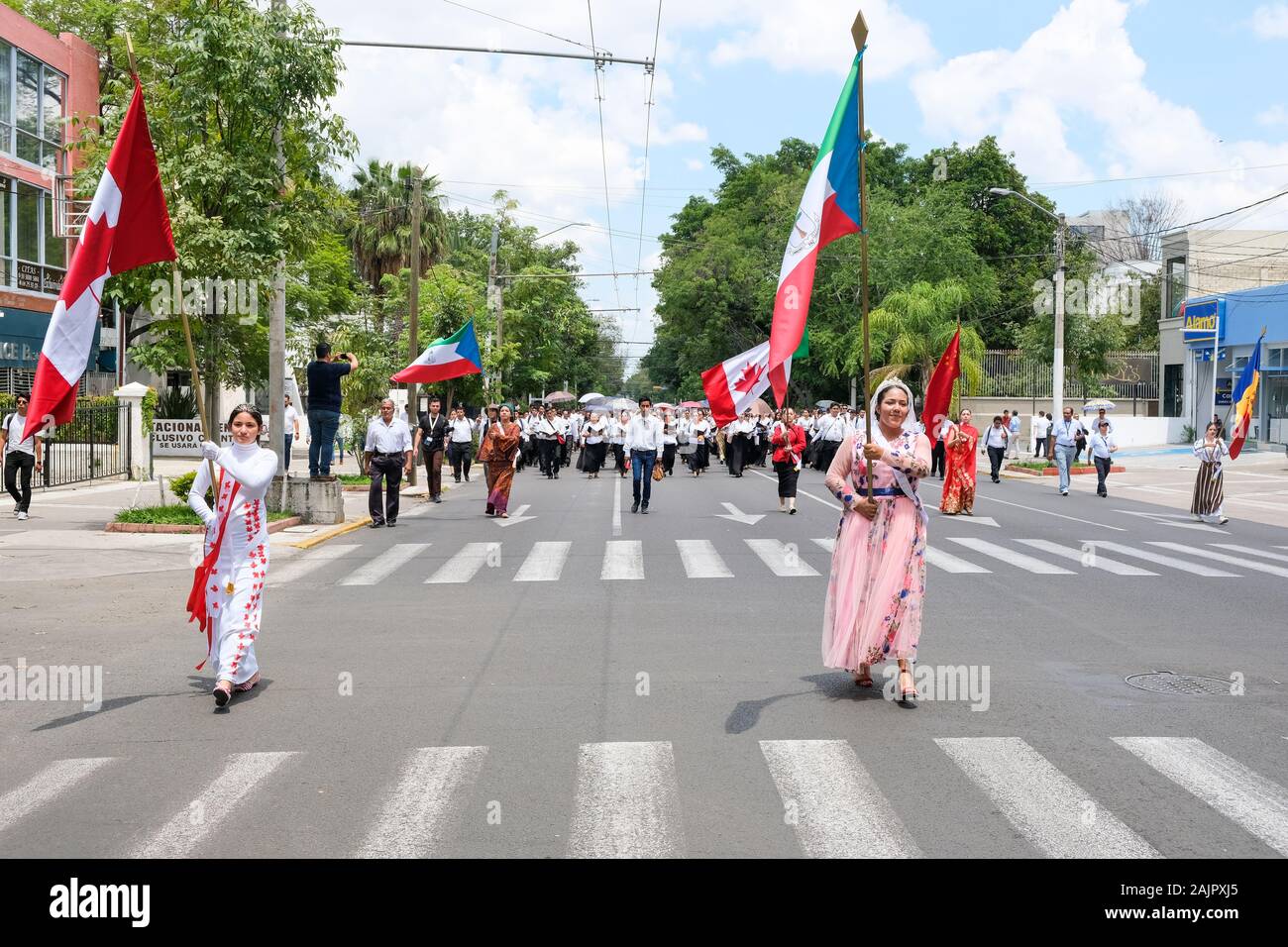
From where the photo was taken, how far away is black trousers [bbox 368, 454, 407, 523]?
18.9 meters

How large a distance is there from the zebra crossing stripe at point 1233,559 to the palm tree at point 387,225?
46.4 m

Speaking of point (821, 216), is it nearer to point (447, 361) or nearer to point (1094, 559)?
point (1094, 559)

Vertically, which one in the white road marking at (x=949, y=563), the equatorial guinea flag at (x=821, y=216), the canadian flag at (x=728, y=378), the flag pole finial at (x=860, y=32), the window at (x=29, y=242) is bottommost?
the white road marking at (x=949, y=563)

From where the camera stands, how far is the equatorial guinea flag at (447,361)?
81.1ft

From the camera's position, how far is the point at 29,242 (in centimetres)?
3114

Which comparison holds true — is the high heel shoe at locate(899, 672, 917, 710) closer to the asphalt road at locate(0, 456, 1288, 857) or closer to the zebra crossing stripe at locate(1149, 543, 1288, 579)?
the asphalt road at locate(0, 456, 1288, 857)

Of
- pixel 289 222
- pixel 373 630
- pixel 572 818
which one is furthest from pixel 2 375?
pixel 572 818

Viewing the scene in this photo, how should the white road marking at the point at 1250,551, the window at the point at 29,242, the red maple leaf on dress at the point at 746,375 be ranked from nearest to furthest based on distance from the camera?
the white road marking at the point at 1250,551 < the red maple leaf on dress at the point at 746,375 < the window at the point at 29,242

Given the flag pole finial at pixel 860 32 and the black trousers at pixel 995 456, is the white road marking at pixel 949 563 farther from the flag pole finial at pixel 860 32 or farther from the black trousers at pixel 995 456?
the black trousers at pixel 995 456

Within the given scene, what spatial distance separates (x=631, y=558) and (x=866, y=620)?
7383mm

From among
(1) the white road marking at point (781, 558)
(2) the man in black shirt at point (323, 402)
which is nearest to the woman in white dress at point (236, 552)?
(1) the white road marking at point (781, 558)

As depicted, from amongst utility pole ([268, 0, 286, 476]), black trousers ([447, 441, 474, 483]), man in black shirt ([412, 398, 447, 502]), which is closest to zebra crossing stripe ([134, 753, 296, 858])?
utility pole ([268, 0, 286, 476])

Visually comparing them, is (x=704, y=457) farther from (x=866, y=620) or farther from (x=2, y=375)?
(x=866, y=620)

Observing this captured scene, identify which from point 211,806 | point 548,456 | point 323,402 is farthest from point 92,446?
point 211,806
